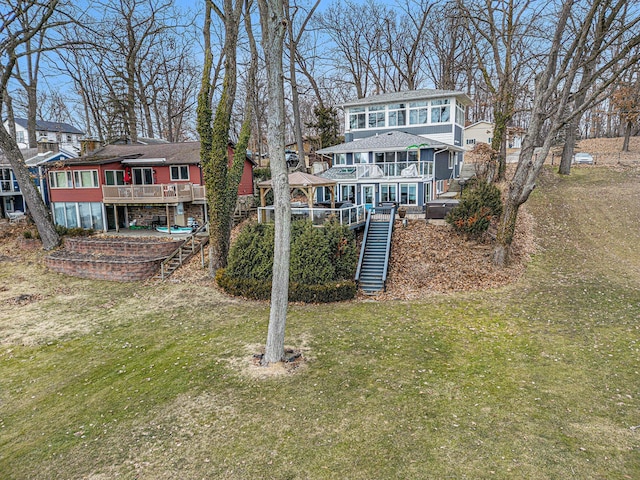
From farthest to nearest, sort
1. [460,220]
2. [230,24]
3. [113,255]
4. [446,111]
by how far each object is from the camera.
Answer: [446,111], [113,255], [460,220], [230,24]

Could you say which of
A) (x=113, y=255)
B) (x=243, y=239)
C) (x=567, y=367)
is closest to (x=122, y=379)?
(x=243, y=239)

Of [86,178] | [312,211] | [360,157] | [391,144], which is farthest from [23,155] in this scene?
[391,144]

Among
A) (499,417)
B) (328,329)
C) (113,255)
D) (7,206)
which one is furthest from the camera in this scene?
(7,206)

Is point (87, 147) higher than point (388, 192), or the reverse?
point (87, 147)

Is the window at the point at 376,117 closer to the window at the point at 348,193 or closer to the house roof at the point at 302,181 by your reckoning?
the window at the point at 348,193

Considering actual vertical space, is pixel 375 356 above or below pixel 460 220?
below

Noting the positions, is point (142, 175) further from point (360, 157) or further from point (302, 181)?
point (360, 157)

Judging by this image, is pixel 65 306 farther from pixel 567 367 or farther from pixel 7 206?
pixel 7 206

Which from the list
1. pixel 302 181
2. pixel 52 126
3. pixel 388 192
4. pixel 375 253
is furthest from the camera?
pixel 52 126
